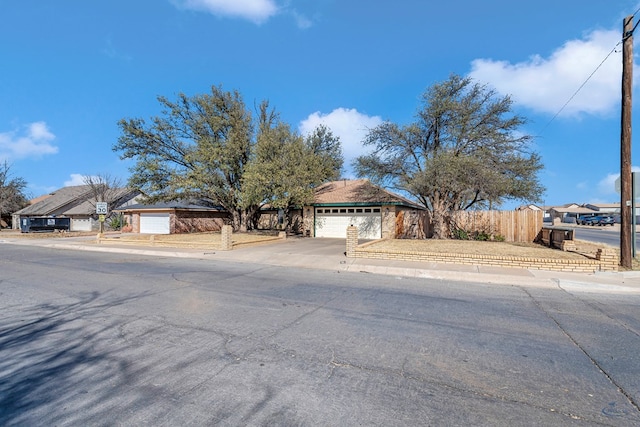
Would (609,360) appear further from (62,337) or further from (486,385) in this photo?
(62,337)

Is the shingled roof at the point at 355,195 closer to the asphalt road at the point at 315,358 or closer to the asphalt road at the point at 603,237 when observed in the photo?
the asphalt road at the point at 603,237

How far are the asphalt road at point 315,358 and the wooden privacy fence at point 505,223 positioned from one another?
41.1 ft

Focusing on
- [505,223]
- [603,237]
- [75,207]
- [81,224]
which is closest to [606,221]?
[603,237]

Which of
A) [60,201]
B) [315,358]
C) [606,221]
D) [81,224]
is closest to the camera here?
[315,358]

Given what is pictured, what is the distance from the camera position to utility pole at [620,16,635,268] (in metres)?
10.2

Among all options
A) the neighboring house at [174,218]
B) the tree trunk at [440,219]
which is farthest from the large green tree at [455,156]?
the neighboring house at [174,218]

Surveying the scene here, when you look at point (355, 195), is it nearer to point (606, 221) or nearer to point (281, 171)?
point (281, 171)

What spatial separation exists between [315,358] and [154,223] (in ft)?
100

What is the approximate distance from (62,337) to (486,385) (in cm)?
543

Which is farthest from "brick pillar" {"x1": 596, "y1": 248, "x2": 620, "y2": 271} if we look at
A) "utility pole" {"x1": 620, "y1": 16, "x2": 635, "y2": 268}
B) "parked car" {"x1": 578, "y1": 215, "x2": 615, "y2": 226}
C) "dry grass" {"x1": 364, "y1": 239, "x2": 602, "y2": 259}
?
"parked car" {"x1": 578, "y1": 215, "x2": 615, "y2": 226}

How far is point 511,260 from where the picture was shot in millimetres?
10547

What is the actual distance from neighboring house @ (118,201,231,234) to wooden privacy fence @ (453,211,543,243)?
20575 millimetres

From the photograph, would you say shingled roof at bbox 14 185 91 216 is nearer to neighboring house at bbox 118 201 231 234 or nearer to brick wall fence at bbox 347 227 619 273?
neighboring house at bbox 118 201 231 234

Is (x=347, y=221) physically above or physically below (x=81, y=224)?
above
